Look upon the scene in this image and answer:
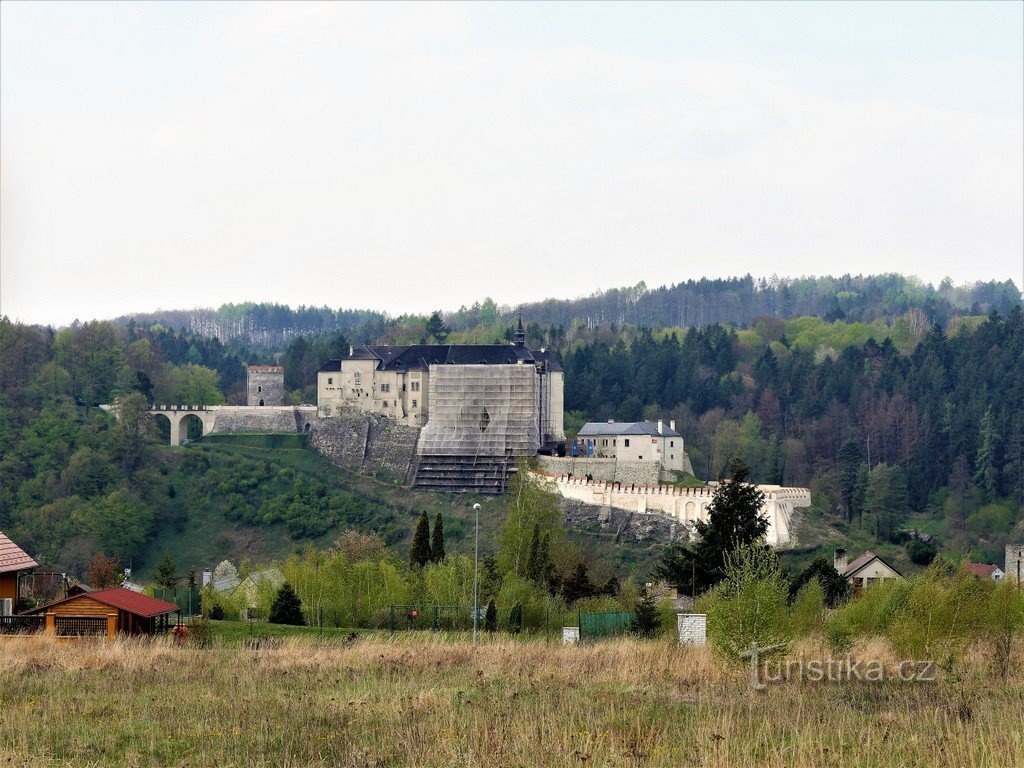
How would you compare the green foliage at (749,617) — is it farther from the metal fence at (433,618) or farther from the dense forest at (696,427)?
the dense forest at (696,427)

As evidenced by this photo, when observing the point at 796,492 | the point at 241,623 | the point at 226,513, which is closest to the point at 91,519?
the point at 226,513

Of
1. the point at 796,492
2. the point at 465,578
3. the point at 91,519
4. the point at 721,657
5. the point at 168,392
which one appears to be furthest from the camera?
the point at 168,392

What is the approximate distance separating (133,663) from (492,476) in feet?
191

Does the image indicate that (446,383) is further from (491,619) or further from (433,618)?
(491,619)

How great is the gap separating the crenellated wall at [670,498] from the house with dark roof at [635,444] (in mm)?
3447

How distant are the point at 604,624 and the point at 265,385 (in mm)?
63737

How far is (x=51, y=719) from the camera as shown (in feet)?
64.3

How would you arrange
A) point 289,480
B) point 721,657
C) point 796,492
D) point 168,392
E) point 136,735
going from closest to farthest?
point 136,735 < point 721,657 < point 796,492 < point 289,480 < point 168,392

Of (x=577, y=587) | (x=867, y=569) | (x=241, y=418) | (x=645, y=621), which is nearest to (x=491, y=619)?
(x=645, y=621)

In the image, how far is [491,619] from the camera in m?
37.5

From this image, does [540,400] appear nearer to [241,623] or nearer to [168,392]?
[168,392]

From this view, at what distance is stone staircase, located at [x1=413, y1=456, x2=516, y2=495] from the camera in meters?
82.2

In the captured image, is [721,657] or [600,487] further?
[600,487]

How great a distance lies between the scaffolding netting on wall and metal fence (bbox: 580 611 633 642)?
1862 inches
